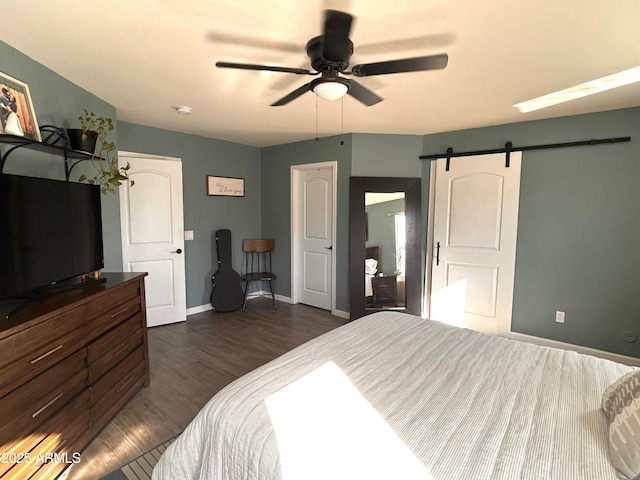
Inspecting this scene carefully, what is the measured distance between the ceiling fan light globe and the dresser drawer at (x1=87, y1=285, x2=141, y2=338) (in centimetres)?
Result: 181

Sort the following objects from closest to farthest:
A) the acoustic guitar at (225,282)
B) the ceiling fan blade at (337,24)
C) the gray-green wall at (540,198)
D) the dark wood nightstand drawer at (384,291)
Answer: the ceiling fan blade at (337,24) → the gray-green wall at (540,198) → the dark wood nightstand drawer at (384,291) → the acoustic guitar at (225,282)

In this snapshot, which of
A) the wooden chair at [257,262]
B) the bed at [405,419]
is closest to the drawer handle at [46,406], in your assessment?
the bed at [405,419]

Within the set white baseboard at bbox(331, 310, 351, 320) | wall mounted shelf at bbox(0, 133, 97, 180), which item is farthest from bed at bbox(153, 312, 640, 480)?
white baseboard at bbox(331, 310, 351, 320)

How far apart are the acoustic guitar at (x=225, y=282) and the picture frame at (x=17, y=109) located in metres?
2.49

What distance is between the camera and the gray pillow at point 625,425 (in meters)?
0.89

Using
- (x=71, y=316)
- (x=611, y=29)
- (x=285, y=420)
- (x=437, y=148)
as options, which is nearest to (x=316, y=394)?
Answer: (x=285, y=420)

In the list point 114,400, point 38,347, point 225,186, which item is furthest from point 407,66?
point 225,186

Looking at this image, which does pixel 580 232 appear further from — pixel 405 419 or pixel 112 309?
pixel 112 309

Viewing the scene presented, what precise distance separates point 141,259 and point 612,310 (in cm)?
493

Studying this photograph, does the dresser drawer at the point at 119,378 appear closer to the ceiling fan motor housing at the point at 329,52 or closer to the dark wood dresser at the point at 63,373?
the dark wood dresser at the point at 63,373

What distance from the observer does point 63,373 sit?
1.63m

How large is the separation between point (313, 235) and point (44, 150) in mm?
3053

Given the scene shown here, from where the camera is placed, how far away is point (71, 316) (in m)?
1.69

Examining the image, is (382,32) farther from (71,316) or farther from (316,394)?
(71,316)
